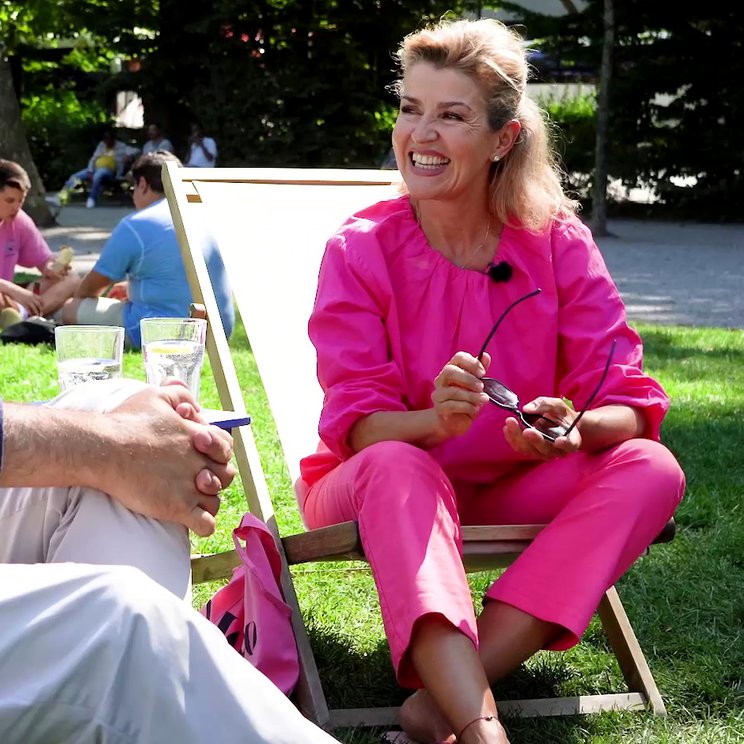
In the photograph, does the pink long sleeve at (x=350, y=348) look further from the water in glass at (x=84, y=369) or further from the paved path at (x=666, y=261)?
the paved path at (x=666, y=261)

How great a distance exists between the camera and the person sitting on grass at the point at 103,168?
22.5 metres

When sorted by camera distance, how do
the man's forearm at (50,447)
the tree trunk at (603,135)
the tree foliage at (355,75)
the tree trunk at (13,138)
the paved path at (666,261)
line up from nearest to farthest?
the man's forearm at (50,447) → the paved path at (666,261) → the tree trunk at (13,138) → the tree trunk at (603,135) → the tree foliage at (355,75)

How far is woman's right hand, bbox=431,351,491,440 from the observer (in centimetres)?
270

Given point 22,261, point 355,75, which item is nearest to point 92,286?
point 22,261

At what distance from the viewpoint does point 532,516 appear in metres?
2.99

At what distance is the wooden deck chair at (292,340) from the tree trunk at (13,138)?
45.1ft

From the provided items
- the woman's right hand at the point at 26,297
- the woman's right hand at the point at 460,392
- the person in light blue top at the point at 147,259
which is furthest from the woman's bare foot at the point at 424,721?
the woman's right hand at the point at 26,297

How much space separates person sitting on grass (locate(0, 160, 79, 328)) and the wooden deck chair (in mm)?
4309

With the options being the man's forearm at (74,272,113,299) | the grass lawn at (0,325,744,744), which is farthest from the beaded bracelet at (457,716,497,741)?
the man's forearm at (74,272,113,299)

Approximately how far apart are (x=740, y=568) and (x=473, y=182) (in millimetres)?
1607

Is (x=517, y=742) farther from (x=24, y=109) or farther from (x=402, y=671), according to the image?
(x=24, y=109)

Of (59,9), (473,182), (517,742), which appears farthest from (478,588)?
(59,9)

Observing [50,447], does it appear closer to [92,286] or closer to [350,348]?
[350,348]

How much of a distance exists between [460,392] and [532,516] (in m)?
0.46
